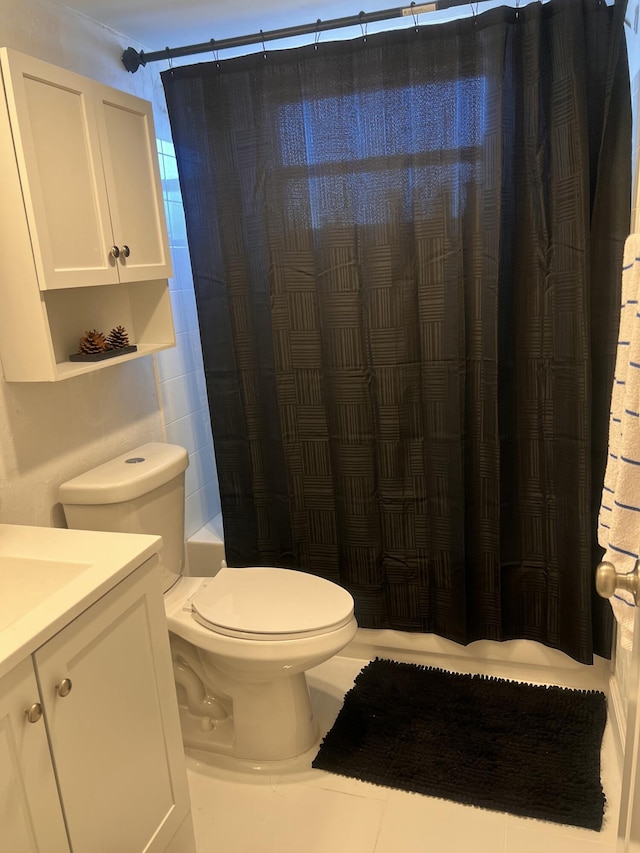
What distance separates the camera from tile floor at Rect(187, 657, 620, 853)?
1.60 m

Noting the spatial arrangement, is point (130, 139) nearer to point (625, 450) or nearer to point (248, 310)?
point (248, 310)

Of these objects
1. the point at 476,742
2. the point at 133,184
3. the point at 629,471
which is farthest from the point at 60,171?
the point at 476,742

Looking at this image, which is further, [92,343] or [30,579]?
[92,343]

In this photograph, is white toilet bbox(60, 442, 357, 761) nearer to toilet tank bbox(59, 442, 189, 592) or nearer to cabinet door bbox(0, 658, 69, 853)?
toilet tank bbox(59, 442, 189, 592)

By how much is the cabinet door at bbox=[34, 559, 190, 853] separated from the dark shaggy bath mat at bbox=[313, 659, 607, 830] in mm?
589

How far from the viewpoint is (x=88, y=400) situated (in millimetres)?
1882

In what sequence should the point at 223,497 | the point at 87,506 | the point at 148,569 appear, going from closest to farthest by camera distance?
1. the point at 148,569
2. the point at 87,506
3. the point at 223,497

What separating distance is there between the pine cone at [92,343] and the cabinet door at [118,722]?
67 centimetres

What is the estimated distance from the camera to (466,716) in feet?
6.55

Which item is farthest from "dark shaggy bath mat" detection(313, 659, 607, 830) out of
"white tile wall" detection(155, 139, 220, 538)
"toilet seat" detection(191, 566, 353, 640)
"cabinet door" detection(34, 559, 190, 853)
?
"white tile wall" detection(155, 139, 220, 538)

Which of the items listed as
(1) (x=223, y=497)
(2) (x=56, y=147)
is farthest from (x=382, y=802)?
(2) (x=56, y=147)

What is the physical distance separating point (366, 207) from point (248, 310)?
0.50m

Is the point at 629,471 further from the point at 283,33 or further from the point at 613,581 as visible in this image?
the point at 283,33

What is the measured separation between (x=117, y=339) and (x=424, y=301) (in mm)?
907
